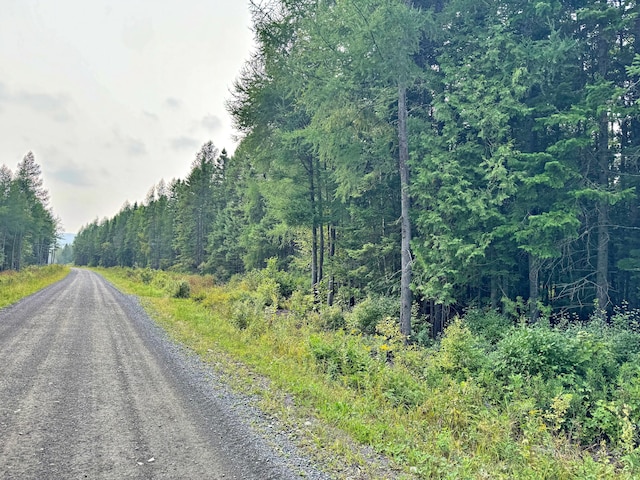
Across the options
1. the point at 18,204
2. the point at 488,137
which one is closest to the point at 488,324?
the point at 488,137

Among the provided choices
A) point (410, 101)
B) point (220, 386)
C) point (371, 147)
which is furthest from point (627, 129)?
point (220, 386)

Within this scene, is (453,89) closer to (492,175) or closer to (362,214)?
(492,175)

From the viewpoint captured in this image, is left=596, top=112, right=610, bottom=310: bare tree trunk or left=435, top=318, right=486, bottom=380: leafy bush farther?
left=596, top=112, right=610, bottom=310: bare tree trunk

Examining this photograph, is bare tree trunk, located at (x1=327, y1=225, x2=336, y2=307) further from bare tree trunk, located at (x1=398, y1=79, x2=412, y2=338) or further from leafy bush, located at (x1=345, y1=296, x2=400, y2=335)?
bare tree trunk, located at (x1=398, y1=79, x2=412, y2=338)

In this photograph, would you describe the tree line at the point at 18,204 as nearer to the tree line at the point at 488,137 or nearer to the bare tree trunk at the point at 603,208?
the tree line at the point at 488,137

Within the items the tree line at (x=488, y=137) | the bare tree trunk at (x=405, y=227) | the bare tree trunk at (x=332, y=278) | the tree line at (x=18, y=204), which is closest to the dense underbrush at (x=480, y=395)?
the bare tree trunk at (x=405, y=227)

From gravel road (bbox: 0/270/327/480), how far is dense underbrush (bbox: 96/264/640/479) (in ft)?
3.67

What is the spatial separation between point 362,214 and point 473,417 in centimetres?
961

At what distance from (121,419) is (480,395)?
223 inches

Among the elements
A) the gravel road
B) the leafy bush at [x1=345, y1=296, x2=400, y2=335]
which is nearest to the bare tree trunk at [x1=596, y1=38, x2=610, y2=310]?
the leafy bush at [x1=345, y1=296, x2=400, y2=335]

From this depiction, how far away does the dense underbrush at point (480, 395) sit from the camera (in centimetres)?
421

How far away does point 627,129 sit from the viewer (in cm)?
1140

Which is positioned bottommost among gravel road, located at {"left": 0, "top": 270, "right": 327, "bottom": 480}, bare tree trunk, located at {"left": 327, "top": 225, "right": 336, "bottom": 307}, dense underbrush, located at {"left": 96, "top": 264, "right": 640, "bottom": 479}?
dense underbrush, located at {"left": 96, "top": 264, "right": 640, "bottom": 479}

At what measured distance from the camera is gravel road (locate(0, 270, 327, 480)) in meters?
3.61
